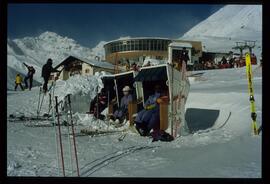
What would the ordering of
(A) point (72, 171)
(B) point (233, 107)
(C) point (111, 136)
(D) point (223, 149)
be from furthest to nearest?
1. (B) point (233, 107)
2. (C) point (111, 136)
3. (D) point (223, 149)
4. (A) point (72, 171)

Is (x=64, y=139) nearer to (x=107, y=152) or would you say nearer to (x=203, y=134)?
(x=107, y=152)

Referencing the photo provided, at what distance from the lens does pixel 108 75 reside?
8.48 metres

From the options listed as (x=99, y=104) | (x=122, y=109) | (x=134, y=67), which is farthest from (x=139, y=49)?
(x=99, y=104)

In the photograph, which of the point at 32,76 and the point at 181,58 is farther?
the point at 181,58

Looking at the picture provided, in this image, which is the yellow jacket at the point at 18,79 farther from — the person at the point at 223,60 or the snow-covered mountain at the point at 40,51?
the person at the point at 223,60

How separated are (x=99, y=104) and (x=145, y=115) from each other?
188cm

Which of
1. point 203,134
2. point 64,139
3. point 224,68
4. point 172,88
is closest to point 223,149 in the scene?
point 203,134

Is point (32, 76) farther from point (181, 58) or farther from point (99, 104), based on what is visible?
point (181, 58)

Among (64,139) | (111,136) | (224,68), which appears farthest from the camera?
(224,68)

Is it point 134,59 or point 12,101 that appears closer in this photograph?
point 12,101

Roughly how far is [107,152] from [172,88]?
1495 millimetres

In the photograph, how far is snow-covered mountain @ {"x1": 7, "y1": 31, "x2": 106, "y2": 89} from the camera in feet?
20.6

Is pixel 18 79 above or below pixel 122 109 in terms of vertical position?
above

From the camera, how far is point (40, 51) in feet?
22.0
